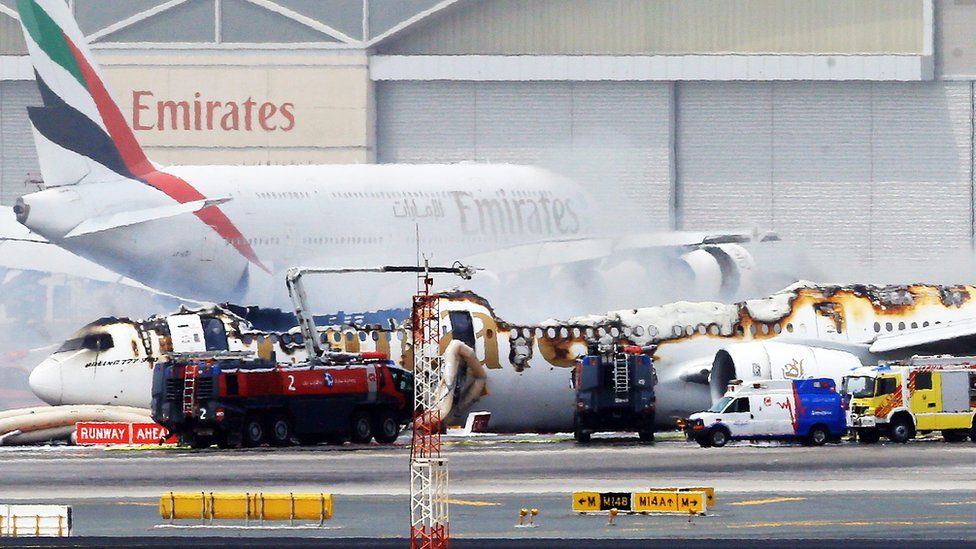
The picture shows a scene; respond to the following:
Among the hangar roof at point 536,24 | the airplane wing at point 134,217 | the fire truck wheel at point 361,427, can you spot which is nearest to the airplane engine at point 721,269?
the airplane wing at point 134,217

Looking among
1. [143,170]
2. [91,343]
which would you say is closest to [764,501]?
[91,343]

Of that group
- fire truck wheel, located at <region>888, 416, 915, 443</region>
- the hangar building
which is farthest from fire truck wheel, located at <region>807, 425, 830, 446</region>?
the hangar building

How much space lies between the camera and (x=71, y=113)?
232ft

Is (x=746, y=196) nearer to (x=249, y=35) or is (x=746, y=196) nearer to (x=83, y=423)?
(x=249, y=35)

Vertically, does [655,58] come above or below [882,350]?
above

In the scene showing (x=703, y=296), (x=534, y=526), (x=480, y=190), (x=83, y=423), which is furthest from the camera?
(x=480, y=190)

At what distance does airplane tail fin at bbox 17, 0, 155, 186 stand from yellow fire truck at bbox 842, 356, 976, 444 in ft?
101

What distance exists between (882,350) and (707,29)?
39.2 m

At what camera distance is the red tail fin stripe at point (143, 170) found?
6681cm

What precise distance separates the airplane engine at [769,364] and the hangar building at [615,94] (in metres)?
36.0

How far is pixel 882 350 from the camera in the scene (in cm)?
5147

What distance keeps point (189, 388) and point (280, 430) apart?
260 centimetres

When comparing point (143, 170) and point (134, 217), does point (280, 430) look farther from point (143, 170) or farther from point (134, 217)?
point (143, 170)

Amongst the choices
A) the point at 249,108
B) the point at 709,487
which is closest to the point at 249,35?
the point at 249,108
